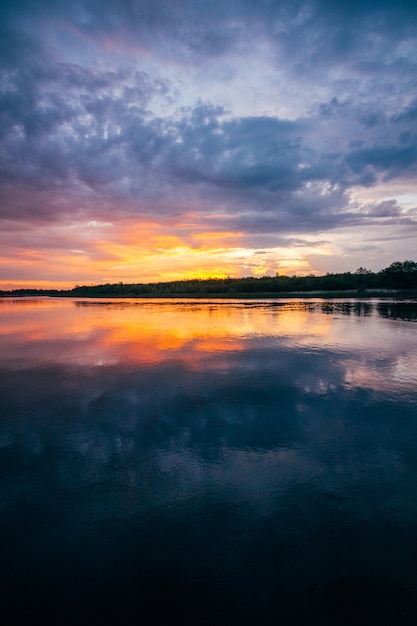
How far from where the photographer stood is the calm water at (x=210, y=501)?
3.91 meters

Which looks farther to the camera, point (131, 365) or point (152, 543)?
point (131, 365)

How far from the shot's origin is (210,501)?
18.0 feet

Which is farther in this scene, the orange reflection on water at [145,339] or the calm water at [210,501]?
the orange reflection on water at [145,339]

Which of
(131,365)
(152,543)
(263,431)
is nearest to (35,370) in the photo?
(131,365)

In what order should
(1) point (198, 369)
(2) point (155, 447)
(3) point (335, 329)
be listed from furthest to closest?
1. (3) point (335, 329)
2. (1) point (198, 369)
3. (2) point (155, 447)

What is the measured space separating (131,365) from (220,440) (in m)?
7.71

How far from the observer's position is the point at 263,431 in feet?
26.0

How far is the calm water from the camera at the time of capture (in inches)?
154

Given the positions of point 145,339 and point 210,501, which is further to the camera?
Answer: point 145,339

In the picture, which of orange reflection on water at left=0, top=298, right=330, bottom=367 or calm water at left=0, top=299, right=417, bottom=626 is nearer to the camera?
calm water at left=0, top=299, right=417, bottom=626

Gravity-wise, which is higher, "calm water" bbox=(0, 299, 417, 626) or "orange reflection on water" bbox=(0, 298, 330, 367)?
"orange reflection on water" bbox=(0, 298, 330, 367)

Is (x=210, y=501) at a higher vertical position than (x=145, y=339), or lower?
lower

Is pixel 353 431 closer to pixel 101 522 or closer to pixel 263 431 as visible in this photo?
pixel 263 431

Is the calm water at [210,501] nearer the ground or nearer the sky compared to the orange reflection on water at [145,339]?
nearer the ground
